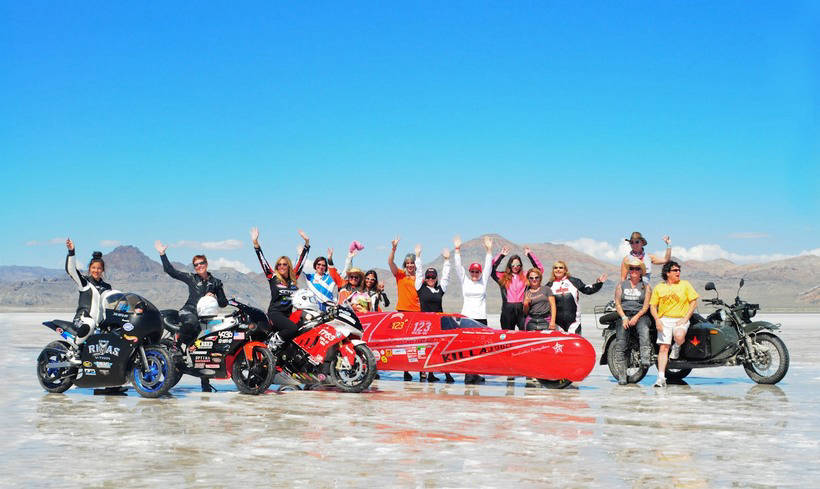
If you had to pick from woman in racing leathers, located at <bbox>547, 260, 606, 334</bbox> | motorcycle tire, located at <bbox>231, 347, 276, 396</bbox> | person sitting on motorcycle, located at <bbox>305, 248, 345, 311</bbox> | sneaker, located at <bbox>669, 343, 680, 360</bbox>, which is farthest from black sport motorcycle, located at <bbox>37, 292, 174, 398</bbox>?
sneaker, located at <bbox>669, 343, 680, 360</bbox>

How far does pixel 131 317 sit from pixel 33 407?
1797 millimetres

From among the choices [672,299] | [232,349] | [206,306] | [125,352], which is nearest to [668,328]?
[672,299]

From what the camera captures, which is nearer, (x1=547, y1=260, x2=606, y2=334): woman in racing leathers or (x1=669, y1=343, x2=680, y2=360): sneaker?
(x1=669, y1=343, x2=680, y2=360): sneaker

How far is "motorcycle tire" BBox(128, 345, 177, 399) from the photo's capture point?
12.5 m

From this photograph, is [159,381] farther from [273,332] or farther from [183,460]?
[183,460]

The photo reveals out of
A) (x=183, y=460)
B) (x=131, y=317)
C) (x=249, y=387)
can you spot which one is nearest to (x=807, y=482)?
(x=183, y=460)

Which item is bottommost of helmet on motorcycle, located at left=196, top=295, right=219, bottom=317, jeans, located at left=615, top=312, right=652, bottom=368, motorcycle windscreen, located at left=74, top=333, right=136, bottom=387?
motorcycle windscreen, located at left=74, top=333, right=136, bottom=387

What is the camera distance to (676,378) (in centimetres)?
1550

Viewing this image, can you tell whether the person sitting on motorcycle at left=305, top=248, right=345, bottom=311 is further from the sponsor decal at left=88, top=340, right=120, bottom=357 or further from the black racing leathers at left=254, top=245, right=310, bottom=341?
the sponsor decal at left=88, top=340, right=120, bottom=357

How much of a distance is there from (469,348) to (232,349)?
3647 millimetres

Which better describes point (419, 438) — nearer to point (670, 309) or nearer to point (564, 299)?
point (564, 299)

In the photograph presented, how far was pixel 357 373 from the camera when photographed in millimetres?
13453

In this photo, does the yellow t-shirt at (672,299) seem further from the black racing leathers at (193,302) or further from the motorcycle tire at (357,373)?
the black racing leathers at (193,302)

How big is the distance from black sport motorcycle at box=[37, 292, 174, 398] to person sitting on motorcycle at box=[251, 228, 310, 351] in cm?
168
